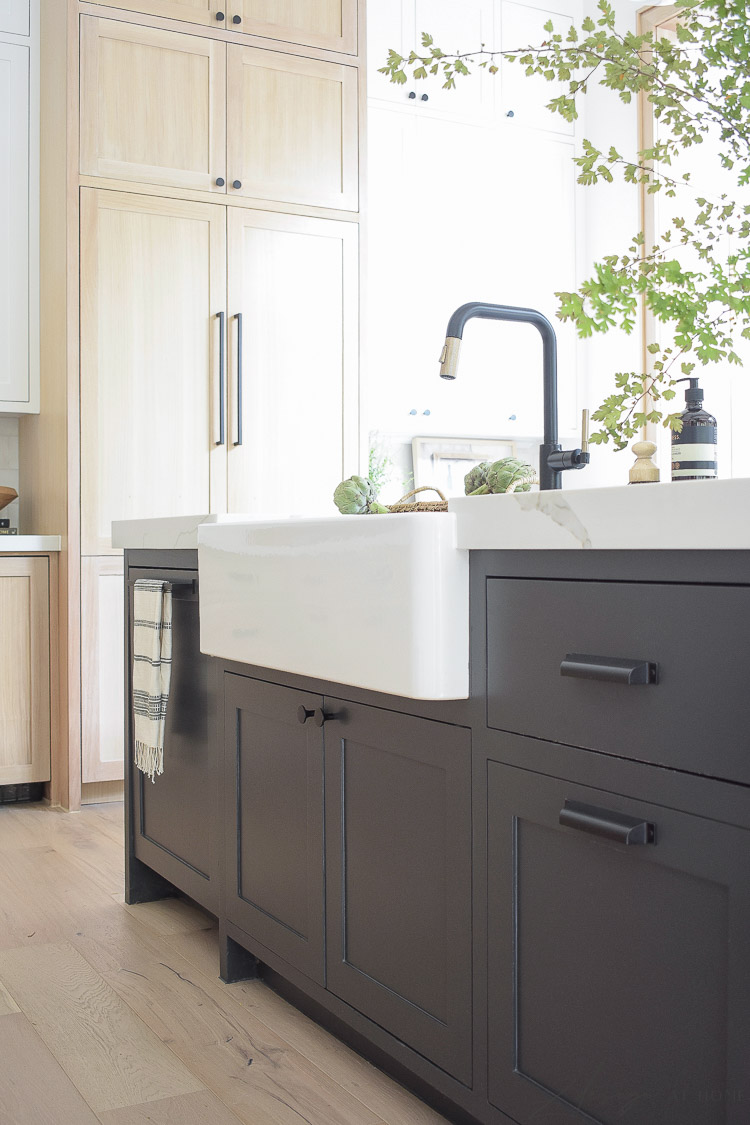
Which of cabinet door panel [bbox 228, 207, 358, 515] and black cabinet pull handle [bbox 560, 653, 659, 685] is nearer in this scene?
black cabinet pull handle [bbox 560, 653, 659, 685]

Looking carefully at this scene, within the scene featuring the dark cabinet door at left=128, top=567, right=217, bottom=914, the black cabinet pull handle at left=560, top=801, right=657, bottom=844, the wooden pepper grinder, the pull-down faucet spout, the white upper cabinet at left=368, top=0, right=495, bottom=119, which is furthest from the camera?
the white upper cabinet at left=368, top=0, right=495, bottom=119

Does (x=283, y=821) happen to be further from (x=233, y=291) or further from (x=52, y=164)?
(x=52, y=164)

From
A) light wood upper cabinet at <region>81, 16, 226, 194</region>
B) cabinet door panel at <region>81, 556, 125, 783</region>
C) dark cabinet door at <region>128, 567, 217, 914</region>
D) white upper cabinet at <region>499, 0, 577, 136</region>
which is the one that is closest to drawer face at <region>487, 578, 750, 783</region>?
dark cabinet door at <region>128, 567, 217, 914</region>

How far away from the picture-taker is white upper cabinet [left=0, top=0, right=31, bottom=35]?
3.55 metres

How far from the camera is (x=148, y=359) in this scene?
338 centimetres

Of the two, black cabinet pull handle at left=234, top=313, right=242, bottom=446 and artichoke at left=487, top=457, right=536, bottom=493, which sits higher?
black cabinet pull handle at left=234, top=313, right=242, bottom=446

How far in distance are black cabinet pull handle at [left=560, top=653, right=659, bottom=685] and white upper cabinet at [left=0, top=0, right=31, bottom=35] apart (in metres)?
3.35

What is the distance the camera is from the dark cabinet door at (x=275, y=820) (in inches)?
66.0

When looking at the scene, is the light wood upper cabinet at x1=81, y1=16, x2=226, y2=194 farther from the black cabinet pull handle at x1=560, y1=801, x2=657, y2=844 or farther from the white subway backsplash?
the black cabinet pull handle at x1=560, y1=801, x2=657, y2=844

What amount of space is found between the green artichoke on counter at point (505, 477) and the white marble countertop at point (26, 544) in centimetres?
195

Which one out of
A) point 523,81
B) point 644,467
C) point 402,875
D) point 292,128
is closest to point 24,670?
point 292,128

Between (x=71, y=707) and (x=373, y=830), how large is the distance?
199cm

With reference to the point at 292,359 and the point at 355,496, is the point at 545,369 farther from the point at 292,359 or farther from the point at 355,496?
the point at 292,359

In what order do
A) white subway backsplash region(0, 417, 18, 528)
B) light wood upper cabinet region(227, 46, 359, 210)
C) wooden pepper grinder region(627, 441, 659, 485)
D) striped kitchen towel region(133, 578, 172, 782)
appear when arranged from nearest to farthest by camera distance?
wooden pepper grinder region(627, 441, 659, 485), striped kitchen towel region(133, 578, 172, 782), light wood upper cabinet region(227, 46, 359, 210), white subway backsplash region(0, 417, 18, 528)
